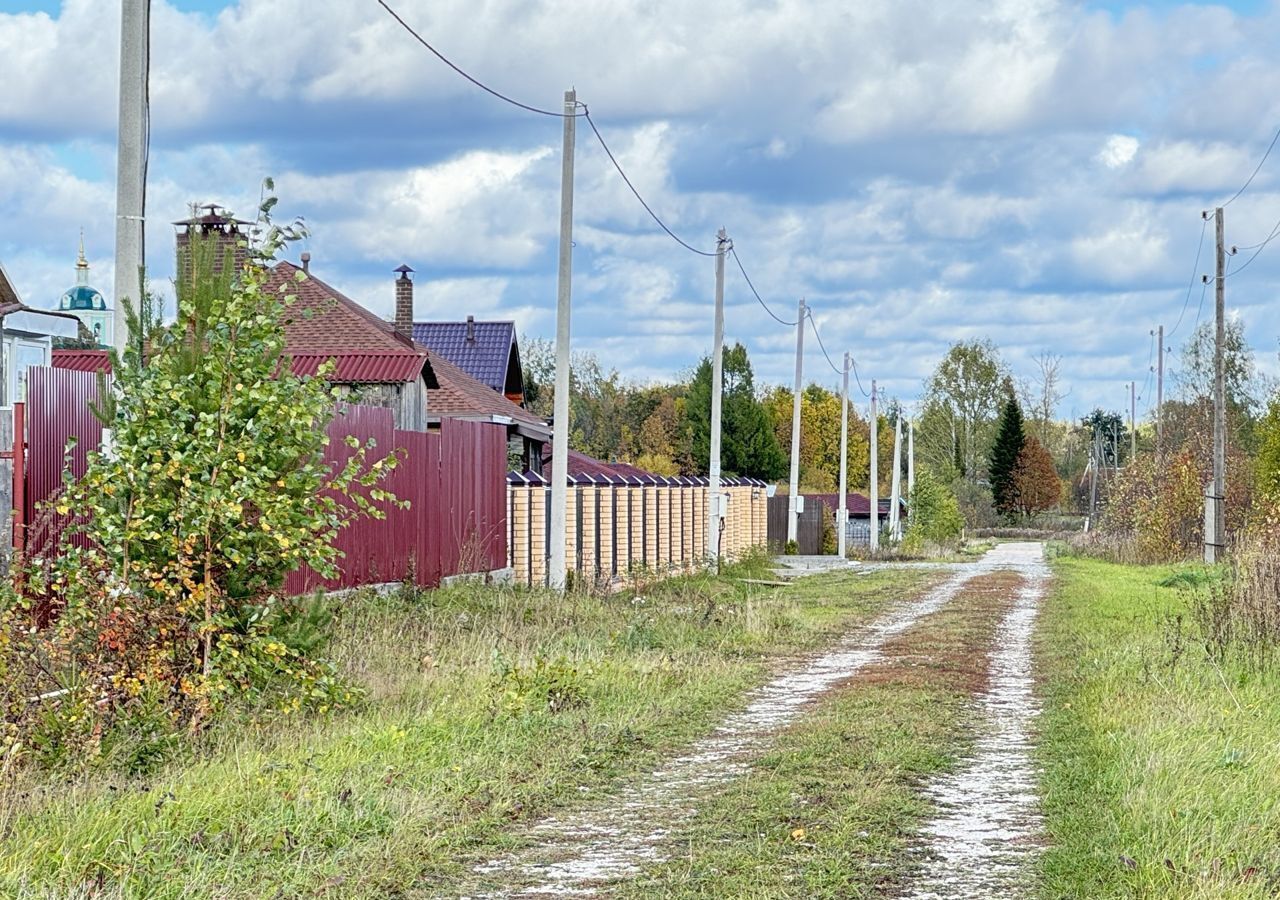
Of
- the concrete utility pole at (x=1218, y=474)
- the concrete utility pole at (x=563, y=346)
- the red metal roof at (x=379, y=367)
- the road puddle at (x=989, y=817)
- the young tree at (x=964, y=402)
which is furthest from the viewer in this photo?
the young tree at (x=964, y=402)

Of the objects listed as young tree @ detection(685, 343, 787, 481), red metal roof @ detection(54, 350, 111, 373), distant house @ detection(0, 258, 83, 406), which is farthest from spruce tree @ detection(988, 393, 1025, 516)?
distant house @ detection(0, 258, 83, 406)

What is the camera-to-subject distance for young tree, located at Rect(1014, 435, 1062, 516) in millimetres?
101000

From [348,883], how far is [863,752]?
386 centimetres

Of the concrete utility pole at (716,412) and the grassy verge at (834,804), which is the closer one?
the grassy verge at (834,804)

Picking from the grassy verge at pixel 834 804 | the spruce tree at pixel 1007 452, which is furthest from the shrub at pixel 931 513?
the grassy verge at pixel 834 804

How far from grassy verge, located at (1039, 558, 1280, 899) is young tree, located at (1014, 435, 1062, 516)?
288 ft

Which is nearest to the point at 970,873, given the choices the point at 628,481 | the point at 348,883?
the point at 348,883

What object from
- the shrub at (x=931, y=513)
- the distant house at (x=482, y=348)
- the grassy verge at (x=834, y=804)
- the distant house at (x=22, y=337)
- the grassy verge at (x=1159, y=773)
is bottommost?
the grassy verge at (x=834, y=804)

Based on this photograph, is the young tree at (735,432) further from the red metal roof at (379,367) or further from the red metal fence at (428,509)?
the red metal fence at (428,509)

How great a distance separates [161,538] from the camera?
951cm

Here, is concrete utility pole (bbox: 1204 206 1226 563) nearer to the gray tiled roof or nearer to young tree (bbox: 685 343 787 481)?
the gray tiled roof

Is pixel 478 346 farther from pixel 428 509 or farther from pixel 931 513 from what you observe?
pixel 428 509

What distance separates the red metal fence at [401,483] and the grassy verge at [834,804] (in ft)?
12.7

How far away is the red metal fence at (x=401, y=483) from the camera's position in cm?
1099
